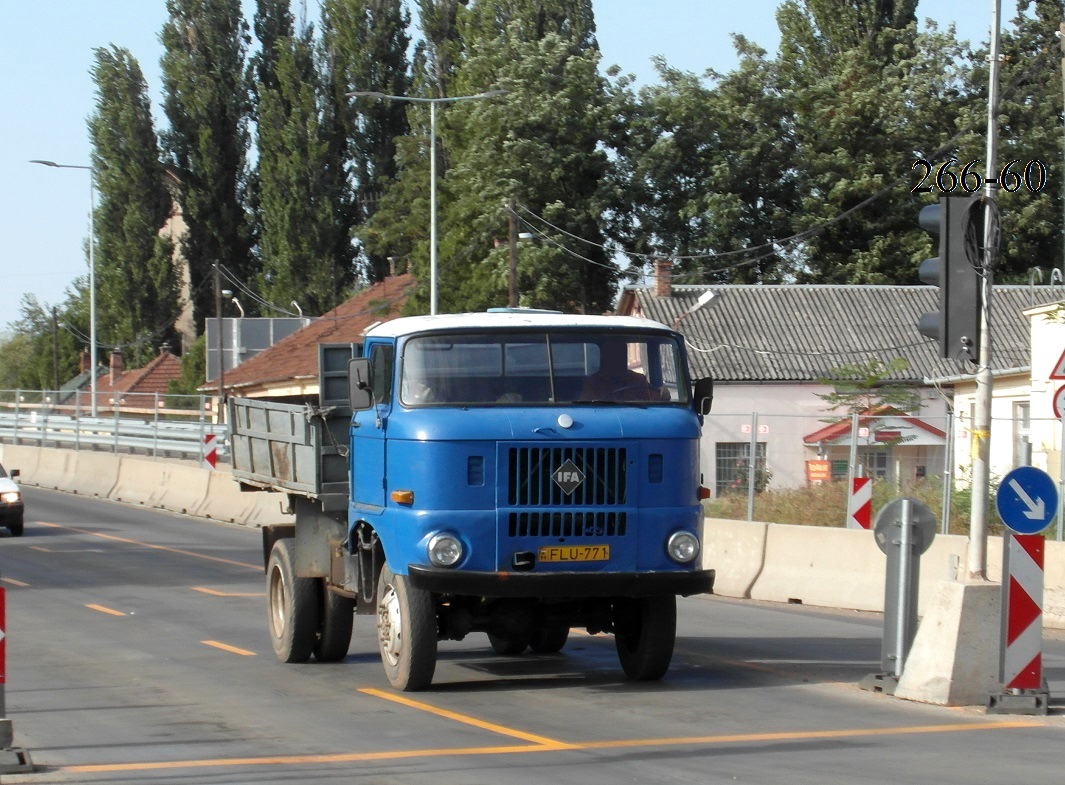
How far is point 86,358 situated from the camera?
93812 millimetres

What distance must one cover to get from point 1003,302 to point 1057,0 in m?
11.5

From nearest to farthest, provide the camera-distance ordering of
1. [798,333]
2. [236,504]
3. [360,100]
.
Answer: [236,504], [798,333], [360,100]

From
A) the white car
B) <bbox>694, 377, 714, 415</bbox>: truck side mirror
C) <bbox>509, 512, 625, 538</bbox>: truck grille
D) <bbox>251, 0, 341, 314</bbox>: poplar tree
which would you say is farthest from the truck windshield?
<bbox>251, 0, 341, 314</bbox>: poplar tree

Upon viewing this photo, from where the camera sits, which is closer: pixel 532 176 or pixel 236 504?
pixel 236 504

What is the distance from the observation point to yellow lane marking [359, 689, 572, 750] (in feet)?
30.6

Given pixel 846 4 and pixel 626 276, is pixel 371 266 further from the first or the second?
pixel 846 4

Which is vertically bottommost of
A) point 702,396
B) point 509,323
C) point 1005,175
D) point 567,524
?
point 567,524

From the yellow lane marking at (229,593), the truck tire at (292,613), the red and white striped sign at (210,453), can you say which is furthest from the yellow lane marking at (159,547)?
the truck tire at (292,613)

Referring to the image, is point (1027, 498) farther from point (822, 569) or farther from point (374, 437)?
point (822, 569)

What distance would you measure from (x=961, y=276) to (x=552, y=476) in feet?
9.96

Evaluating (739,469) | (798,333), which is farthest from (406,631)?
(798,333)

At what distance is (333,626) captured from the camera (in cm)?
1298

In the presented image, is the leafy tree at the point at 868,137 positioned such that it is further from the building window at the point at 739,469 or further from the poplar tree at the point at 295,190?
the building window at the point at 739,469

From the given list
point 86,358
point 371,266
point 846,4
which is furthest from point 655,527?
point 86,358
